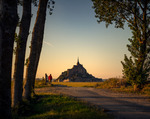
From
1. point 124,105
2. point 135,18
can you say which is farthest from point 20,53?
point 135,18

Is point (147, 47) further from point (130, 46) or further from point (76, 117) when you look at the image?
point (76, 117)

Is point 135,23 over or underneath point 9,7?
over

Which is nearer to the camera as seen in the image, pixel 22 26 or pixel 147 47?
pixel 22 26

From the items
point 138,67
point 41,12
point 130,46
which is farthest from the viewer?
point 130,46

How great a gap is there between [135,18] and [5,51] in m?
16.8

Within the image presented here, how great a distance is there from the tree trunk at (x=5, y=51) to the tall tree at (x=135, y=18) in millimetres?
14776

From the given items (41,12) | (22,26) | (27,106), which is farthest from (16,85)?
(41,12)

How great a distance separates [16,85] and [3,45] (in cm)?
451

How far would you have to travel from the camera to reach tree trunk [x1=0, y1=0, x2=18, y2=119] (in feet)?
15.7

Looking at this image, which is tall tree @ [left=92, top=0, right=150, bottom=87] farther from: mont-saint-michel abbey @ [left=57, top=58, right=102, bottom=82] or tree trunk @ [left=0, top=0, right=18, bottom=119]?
mont-saint-michel abbey @ [left=57, top=58, right=102, bottom=82]

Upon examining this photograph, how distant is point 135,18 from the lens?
17.2 metres

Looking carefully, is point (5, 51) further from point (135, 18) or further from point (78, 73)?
point (78, 73)

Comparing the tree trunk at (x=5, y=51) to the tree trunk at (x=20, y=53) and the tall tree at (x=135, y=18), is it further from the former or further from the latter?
the tall tree at (x=135, y=18)

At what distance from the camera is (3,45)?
15.7 ft
